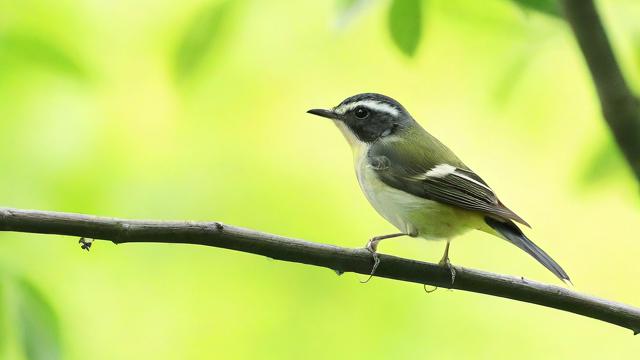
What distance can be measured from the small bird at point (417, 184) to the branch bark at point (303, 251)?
0.77 meters

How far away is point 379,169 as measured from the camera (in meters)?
4.57

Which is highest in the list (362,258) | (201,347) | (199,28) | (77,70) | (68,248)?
(199,28)

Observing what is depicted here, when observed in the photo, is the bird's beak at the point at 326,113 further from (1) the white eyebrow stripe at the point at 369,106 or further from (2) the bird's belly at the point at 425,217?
(2) the bird's belly at the point at 425,217

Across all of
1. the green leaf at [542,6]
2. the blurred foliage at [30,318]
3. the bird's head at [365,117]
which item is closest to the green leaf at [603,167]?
the green leaf at [542,6]

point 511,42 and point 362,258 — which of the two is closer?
point 362,258

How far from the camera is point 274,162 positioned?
6254 millimetres

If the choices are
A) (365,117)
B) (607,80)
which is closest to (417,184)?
(365,117)

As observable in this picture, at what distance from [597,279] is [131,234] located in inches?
208

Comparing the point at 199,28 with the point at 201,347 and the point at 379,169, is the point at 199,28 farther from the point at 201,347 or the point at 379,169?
the point at 201,347

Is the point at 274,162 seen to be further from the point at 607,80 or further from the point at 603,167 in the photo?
the point at 607,80

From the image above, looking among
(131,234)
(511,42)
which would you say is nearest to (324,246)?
(131,234)

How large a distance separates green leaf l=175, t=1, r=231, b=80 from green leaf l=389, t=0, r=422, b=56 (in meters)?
0.98

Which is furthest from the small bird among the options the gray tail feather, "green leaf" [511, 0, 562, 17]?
"green leaf" [511, 0, 562, 17]

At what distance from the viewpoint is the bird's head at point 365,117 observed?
16.6ft
